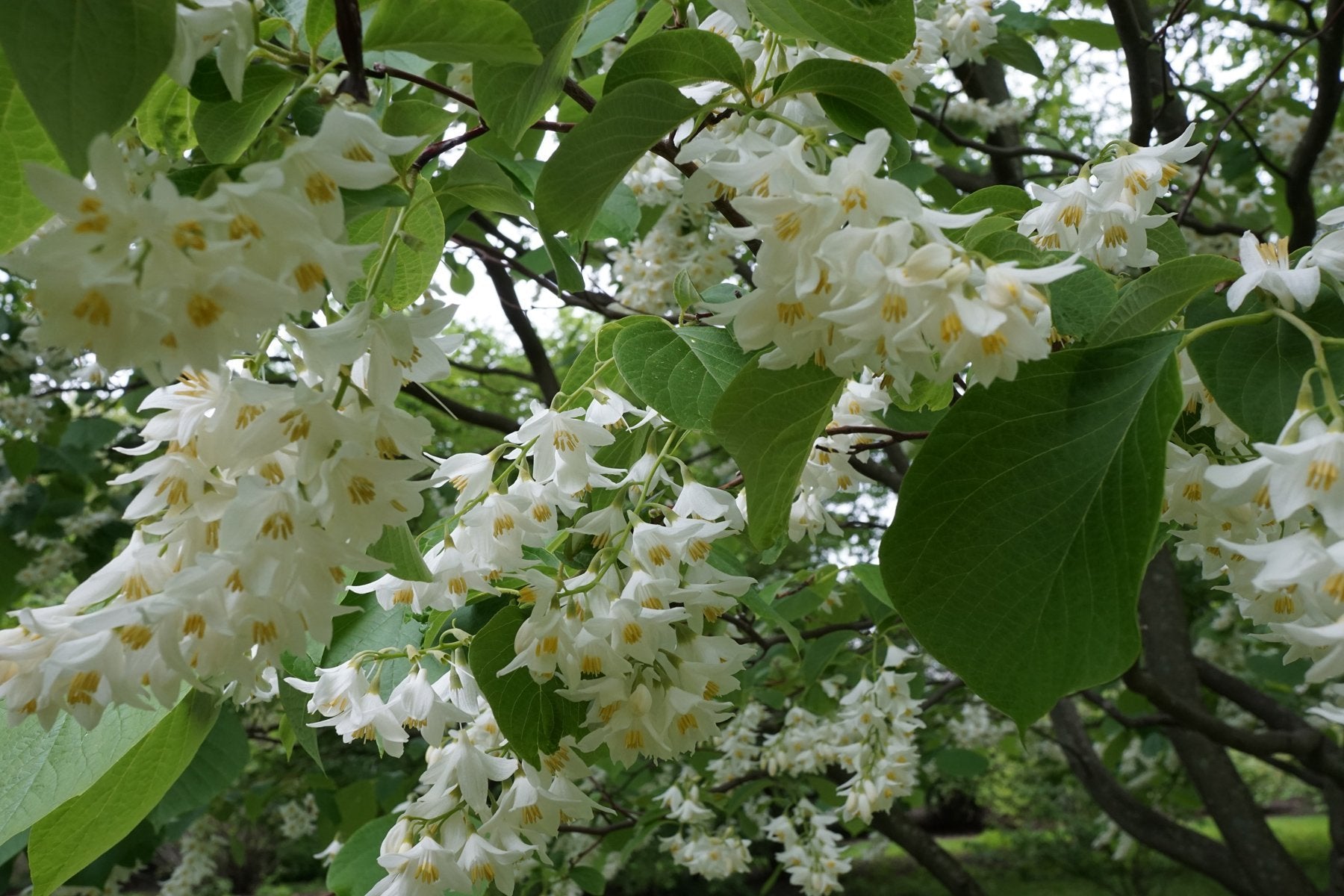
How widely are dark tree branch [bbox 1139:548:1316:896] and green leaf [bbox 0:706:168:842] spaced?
4.41m

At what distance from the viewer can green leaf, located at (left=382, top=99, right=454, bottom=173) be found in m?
1.02

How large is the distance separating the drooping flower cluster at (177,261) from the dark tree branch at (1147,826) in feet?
16.1

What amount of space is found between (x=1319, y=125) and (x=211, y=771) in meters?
4.90

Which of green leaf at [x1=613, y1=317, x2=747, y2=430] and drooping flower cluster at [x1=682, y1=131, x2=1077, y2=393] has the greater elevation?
green leaf at [x1=613, y1=317, x2=747, y2=430]

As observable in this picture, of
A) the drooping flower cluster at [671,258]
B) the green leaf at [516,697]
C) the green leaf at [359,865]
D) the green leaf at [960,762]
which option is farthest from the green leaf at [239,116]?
the green leaf at [960,762]

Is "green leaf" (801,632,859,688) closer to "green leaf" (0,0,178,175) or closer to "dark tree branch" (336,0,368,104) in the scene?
"dark tree branch" (336,0,368,104)

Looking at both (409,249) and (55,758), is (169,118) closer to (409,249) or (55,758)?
(409,249)

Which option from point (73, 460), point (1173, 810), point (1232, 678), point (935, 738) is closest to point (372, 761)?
point (73, 460)

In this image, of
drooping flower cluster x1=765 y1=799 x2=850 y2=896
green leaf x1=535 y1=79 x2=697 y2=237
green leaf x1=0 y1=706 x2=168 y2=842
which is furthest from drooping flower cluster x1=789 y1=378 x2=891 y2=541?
drooping flower cluster x1=765 y1=799 x2=850 y2=896

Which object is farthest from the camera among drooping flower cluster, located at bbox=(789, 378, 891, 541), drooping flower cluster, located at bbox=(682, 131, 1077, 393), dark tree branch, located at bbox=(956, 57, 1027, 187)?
dark tree branch, located at bbox=(956, 57, 1027, 187)

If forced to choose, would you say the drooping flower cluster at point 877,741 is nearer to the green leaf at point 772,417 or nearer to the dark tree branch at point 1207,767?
the dark tree branch at point 1207,767

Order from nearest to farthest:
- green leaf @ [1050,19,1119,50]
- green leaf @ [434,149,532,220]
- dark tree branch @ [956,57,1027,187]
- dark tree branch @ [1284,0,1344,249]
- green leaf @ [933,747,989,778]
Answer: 1. green leaf @ [434,149,532,220]
2. dark tree branch @ [1284,0,1344,249]
3. green leaf @ [1050,19,1119,50]
4. dark tree branch @ [956,57,1027,187]
5. green leaf @ [933,747,989,778]

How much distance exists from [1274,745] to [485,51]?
4159 mm

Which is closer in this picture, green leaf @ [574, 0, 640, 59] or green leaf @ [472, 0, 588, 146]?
green leaf @ [472, 0, 588, 146]
